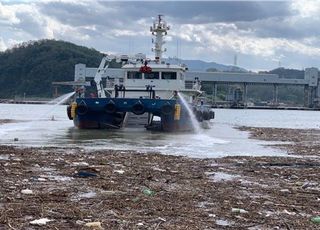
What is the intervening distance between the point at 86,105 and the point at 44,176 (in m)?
20.6

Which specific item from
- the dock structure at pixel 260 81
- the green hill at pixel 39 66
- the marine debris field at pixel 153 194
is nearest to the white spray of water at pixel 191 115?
the marine debris field at pixel 153 194

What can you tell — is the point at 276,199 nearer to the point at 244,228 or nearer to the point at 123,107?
the point at 244,228

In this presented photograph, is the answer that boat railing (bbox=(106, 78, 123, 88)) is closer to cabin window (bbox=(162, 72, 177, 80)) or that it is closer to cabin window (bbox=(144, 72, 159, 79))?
cabin window (bbox=(144, 72, 159, 79))

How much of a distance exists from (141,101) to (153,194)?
69.0 ft

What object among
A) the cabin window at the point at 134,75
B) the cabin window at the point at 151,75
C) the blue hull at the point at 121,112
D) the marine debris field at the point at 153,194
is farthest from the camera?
the cabin window at the point at 134,75

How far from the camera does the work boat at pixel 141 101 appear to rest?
3012 centimetres

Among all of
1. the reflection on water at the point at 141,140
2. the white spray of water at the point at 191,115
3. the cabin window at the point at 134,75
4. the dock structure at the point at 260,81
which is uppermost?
the dock structure at the point at 260,81

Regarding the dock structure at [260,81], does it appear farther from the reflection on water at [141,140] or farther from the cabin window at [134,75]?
the reflection on water at [141,140]

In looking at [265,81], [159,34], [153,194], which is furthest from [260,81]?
[153,194]

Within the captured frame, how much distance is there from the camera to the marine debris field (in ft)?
22.5

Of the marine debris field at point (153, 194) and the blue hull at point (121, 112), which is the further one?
the blue hull at point (121, 112)

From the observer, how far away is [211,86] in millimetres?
143625

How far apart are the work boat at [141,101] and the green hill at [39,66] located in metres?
95.9

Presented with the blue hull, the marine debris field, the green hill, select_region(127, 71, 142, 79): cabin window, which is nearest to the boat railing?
select_region(127, 71, 142, 79): cabin window
